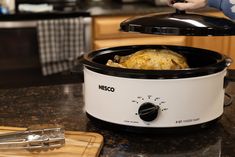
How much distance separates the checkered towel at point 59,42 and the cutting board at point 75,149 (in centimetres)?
149

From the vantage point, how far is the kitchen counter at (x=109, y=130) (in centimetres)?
71

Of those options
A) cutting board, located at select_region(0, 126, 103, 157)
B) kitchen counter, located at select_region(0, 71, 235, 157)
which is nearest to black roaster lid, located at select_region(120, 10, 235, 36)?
kitchen counter, located at select_region(0, 71, 235, 157)

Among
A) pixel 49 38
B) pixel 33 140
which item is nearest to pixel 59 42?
pixel 49 38

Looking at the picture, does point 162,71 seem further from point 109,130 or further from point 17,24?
point 17,24

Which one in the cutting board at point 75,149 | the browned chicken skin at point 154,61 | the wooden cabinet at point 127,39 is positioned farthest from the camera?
the wooden cabinet at point 127,39

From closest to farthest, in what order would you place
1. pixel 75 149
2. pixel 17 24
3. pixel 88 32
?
1. pixel 75 149
2. pixel 17 24
3. pixel 88 32

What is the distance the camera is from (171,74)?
699 mm

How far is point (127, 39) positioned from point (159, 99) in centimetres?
168

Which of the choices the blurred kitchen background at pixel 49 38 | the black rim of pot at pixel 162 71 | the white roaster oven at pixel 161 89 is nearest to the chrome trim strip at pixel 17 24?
the blurred kitchen background at pixel 49 38

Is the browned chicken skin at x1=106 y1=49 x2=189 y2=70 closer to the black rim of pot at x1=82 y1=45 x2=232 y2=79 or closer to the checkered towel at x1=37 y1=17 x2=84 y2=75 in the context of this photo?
the black rim of pot at x1=82 y1=45 x2=232 y2=79

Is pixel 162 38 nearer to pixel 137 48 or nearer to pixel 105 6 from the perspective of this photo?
pixel 105 6

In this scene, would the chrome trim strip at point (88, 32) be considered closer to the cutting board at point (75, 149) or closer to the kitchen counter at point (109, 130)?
the kitchen counter at point (109, 130)

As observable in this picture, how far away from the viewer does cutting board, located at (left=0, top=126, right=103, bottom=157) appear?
0.68 metres

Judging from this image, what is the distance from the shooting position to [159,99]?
71 centimetres
